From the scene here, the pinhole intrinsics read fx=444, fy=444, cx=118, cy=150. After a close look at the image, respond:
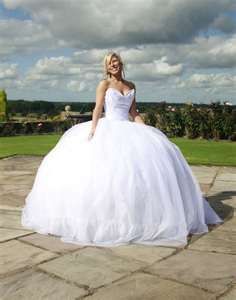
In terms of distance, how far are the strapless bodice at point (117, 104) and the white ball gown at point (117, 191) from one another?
14 millimetres

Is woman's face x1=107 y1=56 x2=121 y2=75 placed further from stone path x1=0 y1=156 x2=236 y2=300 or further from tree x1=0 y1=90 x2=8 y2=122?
tree x1=0 y1=90 x2=8 y2=122

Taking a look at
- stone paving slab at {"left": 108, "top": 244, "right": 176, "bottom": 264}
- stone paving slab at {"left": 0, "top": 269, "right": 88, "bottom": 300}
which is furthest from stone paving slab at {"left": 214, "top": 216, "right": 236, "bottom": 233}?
stone paving slab at {"left": 0, "top": 269, "right": 88, "bottom": 300}

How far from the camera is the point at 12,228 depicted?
5.86 metres

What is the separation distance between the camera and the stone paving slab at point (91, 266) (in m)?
4.09

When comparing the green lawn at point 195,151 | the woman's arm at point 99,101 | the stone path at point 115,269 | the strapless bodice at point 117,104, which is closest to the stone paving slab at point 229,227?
the stone path at point 115,269

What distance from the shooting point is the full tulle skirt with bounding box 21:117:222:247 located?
5137 mm

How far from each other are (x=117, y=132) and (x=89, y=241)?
57.6 inches

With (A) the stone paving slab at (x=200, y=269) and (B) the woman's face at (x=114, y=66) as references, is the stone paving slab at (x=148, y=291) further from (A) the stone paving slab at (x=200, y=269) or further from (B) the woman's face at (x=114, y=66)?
(B) the woman's face at (x=114, y=66)

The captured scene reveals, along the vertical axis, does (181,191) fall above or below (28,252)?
above

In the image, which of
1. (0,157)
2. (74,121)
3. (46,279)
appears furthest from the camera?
(74,121)

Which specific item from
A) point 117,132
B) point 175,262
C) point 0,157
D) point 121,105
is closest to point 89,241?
point 175,262

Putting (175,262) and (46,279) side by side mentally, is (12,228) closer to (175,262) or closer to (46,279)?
(46,279)

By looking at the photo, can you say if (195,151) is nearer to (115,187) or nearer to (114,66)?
(114,66)

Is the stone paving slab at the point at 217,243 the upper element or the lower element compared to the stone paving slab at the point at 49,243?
upper
